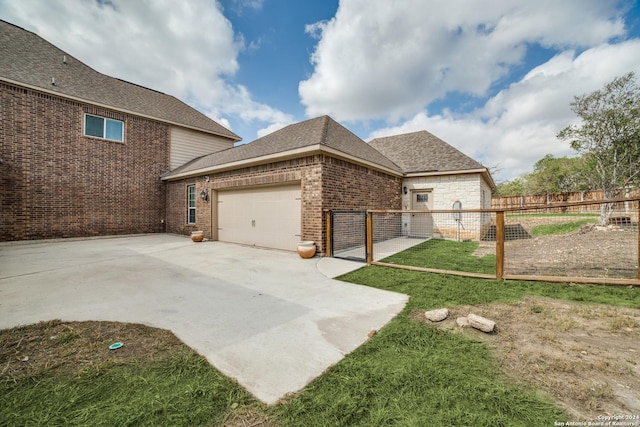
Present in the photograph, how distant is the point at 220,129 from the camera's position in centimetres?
1540

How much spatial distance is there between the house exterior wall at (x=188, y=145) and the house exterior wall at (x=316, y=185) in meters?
3.00

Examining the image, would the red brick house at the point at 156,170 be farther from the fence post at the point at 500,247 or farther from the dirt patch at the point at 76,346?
the dirt patch at the point at 76,346

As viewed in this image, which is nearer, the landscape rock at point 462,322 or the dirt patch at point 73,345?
the dirt patch at point 73,345

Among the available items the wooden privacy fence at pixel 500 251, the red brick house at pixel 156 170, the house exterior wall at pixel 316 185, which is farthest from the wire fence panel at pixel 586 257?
the house exterior wall at pixel 316 185

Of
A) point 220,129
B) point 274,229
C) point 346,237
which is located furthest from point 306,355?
point 220,129

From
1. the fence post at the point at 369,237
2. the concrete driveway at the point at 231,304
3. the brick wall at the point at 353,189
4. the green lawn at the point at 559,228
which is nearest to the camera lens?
the concrete driveway at the point at 231,304

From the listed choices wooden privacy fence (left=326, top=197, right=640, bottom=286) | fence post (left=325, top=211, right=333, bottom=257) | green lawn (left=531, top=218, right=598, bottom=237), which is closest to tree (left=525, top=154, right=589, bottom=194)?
green lawn (left=531, top=218, right=598, bottom=237)

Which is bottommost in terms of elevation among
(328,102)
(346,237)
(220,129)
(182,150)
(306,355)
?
(306,355)

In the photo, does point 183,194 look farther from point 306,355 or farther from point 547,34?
point 547,34

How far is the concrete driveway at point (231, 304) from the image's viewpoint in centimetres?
219

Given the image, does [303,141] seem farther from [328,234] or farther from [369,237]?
[369,237]

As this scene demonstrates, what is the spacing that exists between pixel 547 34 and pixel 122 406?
12227 mm

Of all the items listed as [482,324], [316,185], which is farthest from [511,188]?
[482,324]

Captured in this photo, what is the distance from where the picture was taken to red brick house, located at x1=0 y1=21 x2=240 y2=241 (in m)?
9.04
